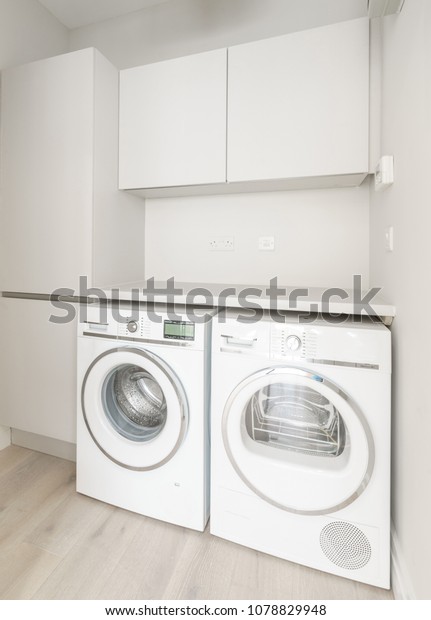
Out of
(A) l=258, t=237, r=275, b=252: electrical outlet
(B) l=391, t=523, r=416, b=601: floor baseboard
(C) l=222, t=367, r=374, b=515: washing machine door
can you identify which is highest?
(A) l=258, t=237, r=275, b=252: electrical outlet

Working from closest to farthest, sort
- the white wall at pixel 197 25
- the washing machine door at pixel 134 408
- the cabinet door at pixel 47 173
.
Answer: the washing machine door at pixel 134 408 → the cabinet door at pixel 47 173 → the white wall at pixel 197 25

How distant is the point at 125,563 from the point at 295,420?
0.85 m

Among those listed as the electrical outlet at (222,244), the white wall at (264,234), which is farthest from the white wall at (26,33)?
the electrical outlet at (222,244)

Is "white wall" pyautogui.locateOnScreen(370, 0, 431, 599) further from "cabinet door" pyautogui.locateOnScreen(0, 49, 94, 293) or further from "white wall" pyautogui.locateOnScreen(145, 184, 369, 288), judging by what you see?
"cabinet door" pyautogui.locateOnScreen(0, 49, 94, 293)

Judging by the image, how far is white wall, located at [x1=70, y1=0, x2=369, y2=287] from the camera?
1922 mm

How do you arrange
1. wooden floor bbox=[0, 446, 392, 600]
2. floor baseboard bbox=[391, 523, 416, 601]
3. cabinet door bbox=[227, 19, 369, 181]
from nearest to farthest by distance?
1. floor baseboard bbox=[391, 523, 416, 601]
2. wooden floor bbox=[0, 446, 392, 600]
3. cabinet door bbox=[227, 19, 369, 181]

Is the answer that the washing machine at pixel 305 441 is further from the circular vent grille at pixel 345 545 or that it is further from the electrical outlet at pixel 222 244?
the electrical outlet at pixel 222 244

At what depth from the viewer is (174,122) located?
1.87m

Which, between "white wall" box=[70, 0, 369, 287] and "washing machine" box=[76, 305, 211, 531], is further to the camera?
"white wall" box=[70, 0, 369, 287]

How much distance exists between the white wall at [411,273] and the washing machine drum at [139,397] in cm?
103

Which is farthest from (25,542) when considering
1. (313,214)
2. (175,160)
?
(313,214)

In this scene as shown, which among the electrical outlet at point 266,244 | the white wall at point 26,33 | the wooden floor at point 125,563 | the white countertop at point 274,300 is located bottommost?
the wooden floor at point 125,563

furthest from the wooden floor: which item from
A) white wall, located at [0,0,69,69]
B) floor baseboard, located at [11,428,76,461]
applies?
white wall, located at [0,0,69,69]

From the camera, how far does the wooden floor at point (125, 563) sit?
1172 mm
